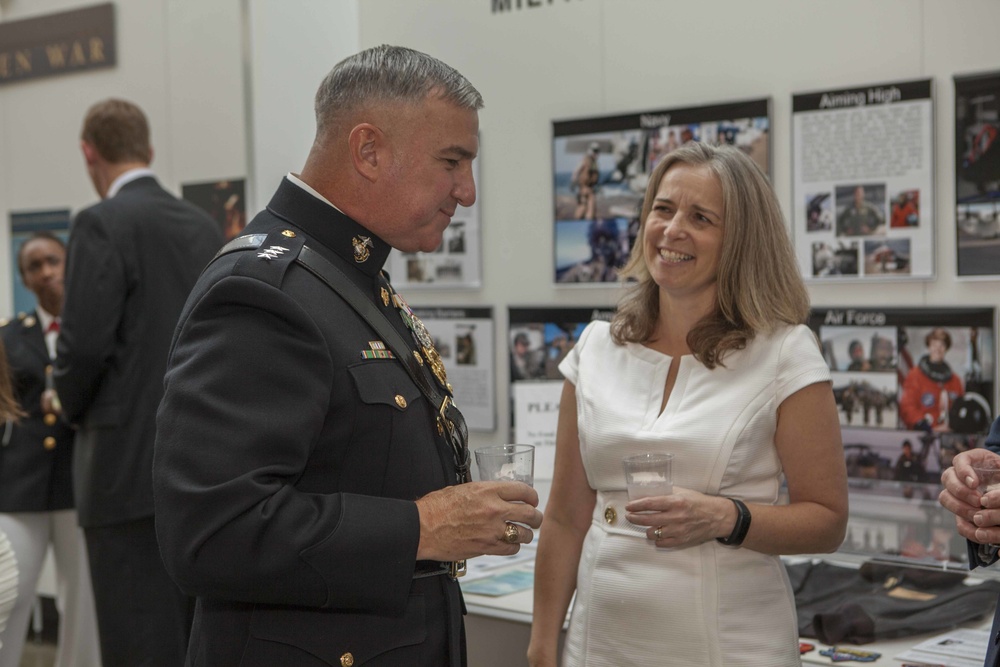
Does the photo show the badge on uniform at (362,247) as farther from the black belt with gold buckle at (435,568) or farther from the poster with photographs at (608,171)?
the poster with photographs at (608,171)

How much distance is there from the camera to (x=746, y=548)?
203 centimetres

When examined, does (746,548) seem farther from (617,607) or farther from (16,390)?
(16,390)

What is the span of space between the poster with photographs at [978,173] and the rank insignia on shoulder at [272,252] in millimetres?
2142

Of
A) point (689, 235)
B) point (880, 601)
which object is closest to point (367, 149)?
point (689, 235)

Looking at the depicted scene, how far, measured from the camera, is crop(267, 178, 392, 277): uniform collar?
65.1 inches

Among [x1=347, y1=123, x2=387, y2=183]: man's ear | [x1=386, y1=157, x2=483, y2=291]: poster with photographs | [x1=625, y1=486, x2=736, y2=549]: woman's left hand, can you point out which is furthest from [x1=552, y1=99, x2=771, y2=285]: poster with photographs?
[x1=347, y1=123, x2=387, y2=183]: man's ear

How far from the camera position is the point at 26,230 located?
18.4 feet

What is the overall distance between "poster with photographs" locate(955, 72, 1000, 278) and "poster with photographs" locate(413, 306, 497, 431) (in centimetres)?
176

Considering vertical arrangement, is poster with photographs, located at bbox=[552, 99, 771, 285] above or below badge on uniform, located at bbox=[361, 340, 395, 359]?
above

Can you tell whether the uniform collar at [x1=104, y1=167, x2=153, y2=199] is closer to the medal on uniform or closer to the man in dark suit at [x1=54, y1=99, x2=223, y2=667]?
the man in dark suit at [x1=54, y1=99, x2=223, y2=667]

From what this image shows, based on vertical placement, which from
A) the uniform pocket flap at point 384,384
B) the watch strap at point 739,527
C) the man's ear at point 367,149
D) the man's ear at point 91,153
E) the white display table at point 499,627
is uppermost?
the man's ear at point 91,153

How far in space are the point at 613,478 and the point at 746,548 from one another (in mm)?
289

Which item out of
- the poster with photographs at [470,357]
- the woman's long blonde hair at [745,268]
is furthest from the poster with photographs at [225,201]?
the woman's long blonde hair at [745,268]

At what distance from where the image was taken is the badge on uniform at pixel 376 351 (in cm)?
157
